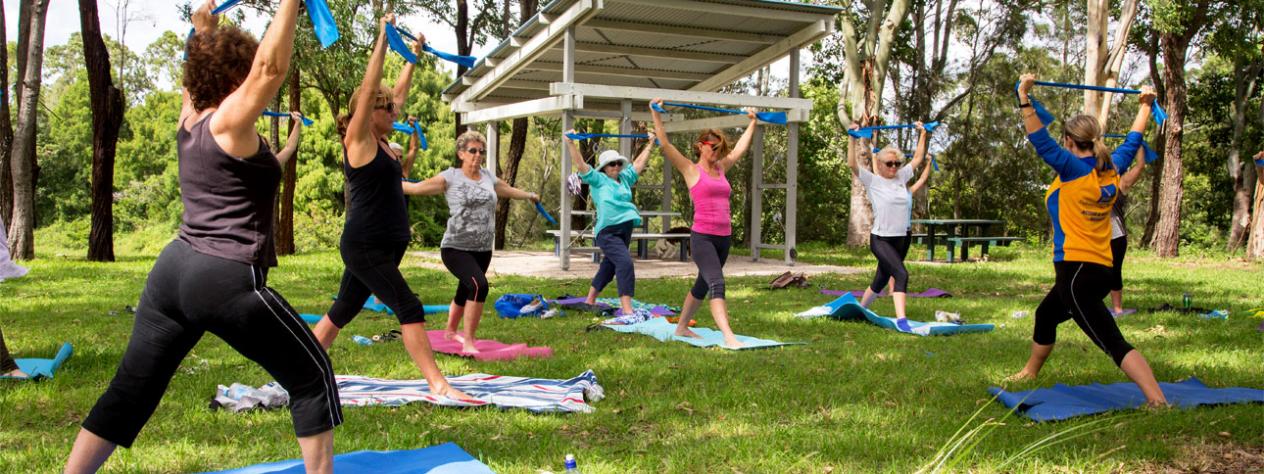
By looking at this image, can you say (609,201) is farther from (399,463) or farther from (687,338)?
(399,463)

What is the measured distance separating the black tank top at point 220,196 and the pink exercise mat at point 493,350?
3.45 meters

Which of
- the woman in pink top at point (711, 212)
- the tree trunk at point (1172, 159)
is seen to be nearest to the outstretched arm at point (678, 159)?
the woman in pink top at point (711, 212)

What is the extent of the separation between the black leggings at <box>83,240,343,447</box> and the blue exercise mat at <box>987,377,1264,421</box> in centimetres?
319

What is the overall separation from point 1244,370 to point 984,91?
31075 millimetres

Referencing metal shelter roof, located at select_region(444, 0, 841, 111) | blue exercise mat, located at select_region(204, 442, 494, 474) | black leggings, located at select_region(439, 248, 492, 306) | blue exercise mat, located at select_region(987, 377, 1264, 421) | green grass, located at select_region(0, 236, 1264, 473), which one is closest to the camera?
blue exercise mat, located at select_region(204, 442, 494, 474)

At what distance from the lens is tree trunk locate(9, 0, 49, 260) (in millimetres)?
14820

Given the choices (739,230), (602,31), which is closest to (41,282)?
(602,31)

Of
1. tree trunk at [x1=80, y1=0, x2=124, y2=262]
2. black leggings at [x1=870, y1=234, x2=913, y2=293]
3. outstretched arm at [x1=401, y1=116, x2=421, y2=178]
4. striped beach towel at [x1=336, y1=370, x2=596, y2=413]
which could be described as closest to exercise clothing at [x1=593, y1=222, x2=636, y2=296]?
black leggings at [x1=870, y1=234, x2=913, y2=293]

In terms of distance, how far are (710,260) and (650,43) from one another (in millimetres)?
9908

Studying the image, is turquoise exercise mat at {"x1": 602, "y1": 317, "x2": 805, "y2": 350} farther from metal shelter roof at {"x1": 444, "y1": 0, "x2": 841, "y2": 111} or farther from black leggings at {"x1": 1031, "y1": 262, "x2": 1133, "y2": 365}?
metal shelter roof at {"x1": 444, "y1": 0, "x2": 841, "y2": 111}

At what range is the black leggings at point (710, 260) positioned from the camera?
6.76m

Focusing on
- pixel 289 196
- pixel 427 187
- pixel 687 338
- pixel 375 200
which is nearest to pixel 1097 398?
pixel 687 338

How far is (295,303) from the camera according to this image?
32.7ft

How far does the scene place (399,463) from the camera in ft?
12.1
